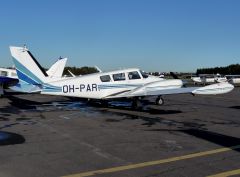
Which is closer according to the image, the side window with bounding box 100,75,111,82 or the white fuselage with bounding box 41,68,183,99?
the white fuselage with bounding box 41,68,183,99

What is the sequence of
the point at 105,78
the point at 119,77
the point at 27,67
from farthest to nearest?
the point at 27,67 < the point at 119,77 < the point at 105,78

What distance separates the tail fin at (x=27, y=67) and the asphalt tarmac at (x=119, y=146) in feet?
16.9

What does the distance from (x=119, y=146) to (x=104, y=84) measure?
10.4 m

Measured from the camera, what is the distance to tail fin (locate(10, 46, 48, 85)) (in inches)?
813

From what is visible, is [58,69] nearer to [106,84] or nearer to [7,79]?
[7,79]

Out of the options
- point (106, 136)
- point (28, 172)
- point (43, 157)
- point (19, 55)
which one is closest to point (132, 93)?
point (19, 55)

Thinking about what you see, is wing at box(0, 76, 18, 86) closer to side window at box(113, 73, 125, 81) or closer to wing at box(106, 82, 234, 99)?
side window at box(113, 73, 125, 81)

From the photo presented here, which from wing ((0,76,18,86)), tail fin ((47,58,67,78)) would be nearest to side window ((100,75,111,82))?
tail fin ((47,58,67,78))

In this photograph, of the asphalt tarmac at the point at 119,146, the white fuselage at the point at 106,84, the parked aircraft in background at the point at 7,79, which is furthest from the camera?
the parked aircraft in background at the point at 7,79

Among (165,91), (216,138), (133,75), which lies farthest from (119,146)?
(133,75)

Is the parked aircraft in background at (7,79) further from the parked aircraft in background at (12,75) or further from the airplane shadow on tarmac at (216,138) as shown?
the airplane shadow on tarmac at (216,138)

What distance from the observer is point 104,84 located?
1989 centimetres

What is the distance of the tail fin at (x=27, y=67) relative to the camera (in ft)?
67.8

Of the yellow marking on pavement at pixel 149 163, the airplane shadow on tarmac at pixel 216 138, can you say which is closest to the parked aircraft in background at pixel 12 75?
the airplane shadow on tarmac at pixel 216 138
